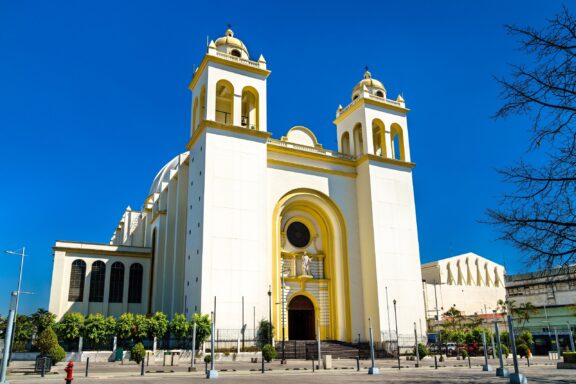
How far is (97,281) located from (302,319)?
1714cm

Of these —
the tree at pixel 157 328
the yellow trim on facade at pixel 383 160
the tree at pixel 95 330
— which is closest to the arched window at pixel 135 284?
the tree at pixel 95 330

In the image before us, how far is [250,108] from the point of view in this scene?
3684 centimetres

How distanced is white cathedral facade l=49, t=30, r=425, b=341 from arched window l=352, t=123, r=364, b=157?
0.39 ft

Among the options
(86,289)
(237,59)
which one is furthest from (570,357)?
(86,289)

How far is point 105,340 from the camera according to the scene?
Answer: 2817cm

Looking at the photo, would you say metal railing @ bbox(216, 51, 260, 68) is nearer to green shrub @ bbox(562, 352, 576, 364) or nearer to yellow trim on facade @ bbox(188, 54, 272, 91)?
yellow trim on facade @ bbox(188, 54, 272, 91)

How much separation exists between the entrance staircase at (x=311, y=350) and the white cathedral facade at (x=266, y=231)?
1.47 m

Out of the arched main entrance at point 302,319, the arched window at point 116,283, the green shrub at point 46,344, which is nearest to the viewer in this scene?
the green shrub at point 46,344

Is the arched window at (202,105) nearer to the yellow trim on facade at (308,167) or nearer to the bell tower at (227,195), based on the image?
the bell tower at (227,195)

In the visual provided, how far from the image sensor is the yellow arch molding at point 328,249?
3291cm

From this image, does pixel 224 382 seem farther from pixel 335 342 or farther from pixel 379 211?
pixel 379 211

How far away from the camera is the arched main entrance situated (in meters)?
34.6

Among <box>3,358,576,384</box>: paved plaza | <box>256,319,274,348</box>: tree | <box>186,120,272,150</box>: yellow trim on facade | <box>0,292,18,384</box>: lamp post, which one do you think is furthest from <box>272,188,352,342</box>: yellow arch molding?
<box>0,292,18,384</box>: lamp post

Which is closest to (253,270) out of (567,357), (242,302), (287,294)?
(242,302)
